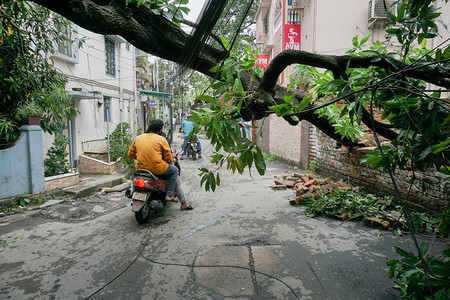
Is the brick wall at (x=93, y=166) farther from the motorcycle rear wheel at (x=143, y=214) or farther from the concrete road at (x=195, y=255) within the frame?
the motorcycle rear wheel at (x=143, y=214)

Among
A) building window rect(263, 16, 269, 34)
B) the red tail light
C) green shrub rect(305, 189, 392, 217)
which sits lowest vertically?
green shrub rect(305, 189, 392, 217)

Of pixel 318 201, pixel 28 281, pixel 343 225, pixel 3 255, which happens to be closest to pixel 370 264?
pixel 343 225

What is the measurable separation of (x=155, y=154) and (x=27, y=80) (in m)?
3.24

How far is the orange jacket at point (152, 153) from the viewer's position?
14.8 feet

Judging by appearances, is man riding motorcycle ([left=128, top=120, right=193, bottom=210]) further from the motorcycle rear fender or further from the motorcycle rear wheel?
the motorcycle rear fender

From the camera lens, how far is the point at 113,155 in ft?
30.8

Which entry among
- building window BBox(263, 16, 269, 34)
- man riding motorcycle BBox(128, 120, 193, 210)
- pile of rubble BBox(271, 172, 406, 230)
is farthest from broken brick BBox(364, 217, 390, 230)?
building window BBox(263, 16, 269, 34)

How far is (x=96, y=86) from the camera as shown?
10328 millimetres

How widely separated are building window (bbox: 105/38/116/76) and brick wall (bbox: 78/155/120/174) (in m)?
4.87

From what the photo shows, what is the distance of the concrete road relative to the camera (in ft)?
9.02

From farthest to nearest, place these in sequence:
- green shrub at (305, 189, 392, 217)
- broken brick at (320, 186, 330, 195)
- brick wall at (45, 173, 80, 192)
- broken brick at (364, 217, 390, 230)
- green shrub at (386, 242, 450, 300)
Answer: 1. brick wall at (45, 173, 80, 192)
2. broken brick at (320, 186, 330, 195)
3. green shrub at (305, 189, 392, 217)
4. broken brick at (364, 217, 390, 230)
5. green shrub at (386, 242, 450, 300)

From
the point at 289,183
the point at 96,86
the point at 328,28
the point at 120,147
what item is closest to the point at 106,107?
the point at 96,86

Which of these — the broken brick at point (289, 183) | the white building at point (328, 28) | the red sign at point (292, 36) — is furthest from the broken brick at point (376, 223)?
the red sign at point (292, 36)

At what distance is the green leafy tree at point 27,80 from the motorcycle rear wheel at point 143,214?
9.63 ft
